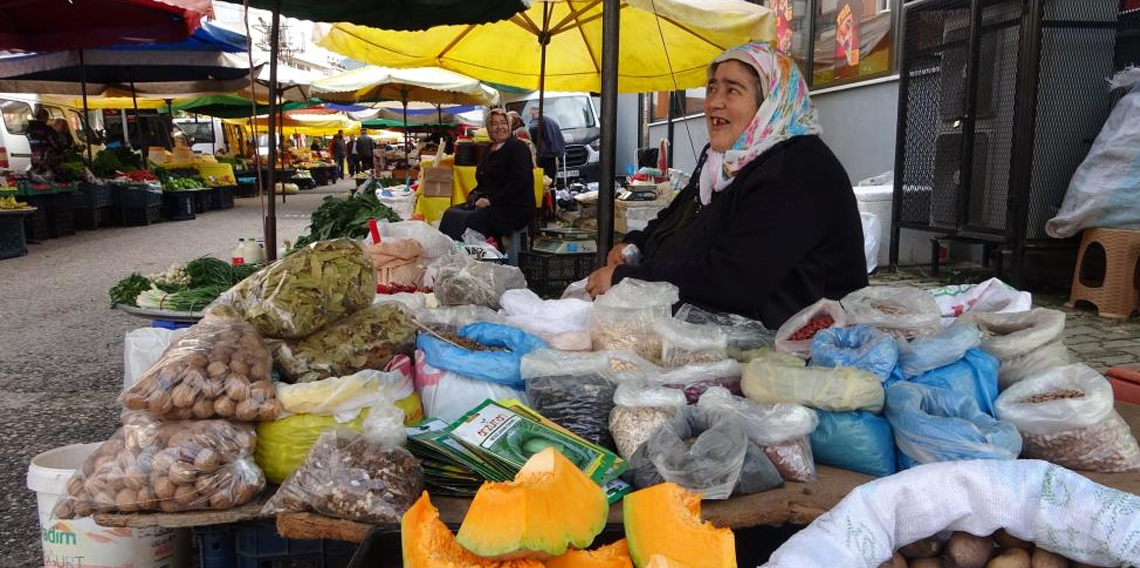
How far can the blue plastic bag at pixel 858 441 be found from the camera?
203cm

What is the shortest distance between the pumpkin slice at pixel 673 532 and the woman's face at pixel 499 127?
6138 millimetres

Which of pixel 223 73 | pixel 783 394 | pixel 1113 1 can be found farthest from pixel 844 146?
pixel 223 73

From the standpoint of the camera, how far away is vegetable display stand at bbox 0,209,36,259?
9.97 meters

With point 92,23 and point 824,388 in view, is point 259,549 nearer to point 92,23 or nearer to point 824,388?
point 824,388

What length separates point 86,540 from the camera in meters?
2.25

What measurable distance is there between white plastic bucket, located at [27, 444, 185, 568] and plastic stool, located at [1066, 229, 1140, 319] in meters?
6.19

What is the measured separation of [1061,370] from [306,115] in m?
29.2

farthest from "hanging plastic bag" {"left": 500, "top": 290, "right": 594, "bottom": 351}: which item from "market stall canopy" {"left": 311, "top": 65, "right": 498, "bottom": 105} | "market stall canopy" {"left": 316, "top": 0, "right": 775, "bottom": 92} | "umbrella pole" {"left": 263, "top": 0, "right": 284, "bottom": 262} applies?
"market stall canopy" {"left": 311, "top": 65, "right": 498, "bottom": 105}

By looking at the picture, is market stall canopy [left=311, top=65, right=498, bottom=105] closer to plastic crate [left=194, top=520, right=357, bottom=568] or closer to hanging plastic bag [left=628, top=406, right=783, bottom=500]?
plastic crate [left=194, top=520, right=357, bottom=568]

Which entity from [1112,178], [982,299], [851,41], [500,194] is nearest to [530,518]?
[982,299]

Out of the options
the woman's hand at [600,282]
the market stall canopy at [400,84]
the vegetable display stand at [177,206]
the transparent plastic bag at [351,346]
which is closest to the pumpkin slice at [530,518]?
the transparent plastic bag at [351,346]

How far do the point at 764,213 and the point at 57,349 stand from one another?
18.0 ft

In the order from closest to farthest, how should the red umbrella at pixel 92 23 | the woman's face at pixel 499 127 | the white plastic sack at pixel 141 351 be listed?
1. the white plastic sack at pixel 141 351
2. the red umbrella at pixel 92 23
3. the woman's face at pixel 499 127

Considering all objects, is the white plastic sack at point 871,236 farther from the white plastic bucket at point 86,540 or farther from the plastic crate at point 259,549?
the white plastic bucket at point 86,540
